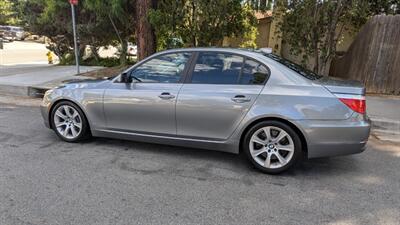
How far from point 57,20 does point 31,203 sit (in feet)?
37.3

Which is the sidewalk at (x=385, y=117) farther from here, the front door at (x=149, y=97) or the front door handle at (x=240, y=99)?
the front door at (x=149, y=97)

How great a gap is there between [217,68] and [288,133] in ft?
3.98

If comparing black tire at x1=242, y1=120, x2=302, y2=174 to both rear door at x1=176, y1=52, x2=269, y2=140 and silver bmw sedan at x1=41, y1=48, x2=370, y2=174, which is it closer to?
silver bmw sedan at x1=41, y1=48, x2=370, y2=174

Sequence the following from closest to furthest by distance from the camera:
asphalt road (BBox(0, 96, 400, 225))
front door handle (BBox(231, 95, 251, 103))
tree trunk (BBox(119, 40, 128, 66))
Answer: asphalt road (BBox(0, 96, 400, 225)) < front door handle (BBox(231, 95, 251, 103)) < tree trunk (BBox(119, 40, 128, 66))

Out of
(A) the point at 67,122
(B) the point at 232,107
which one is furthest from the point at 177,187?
(A) the point at 67,122

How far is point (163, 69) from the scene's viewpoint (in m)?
4.64

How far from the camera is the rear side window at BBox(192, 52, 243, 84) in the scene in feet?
14.0

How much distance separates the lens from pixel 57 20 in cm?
1305

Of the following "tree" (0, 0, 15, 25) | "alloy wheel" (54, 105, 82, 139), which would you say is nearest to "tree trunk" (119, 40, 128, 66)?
"alloy wheel" (54, 105, 82, 139)

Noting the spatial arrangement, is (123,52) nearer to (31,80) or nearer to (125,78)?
(31,80)

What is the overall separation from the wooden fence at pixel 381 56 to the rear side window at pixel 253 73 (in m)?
6.24

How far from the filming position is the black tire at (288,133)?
4.00 meters

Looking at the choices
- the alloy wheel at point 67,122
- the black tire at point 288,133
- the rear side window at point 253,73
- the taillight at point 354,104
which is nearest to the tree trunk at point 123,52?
the alloy wheel at point 67,122

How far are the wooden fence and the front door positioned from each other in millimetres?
6622
